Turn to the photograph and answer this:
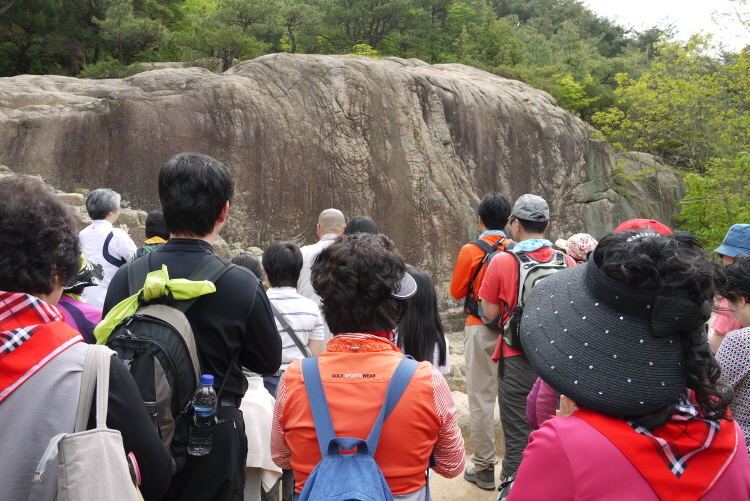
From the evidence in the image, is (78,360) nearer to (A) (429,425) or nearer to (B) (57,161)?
(A) (429,425)

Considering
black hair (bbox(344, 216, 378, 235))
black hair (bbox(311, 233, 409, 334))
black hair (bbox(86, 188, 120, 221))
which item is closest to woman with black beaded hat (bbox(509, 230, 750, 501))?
black hair (bbox(311, 233, 409, 334))

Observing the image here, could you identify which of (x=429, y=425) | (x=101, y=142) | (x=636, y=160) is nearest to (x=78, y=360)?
(x=429, y=425)

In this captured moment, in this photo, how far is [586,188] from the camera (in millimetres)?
13414

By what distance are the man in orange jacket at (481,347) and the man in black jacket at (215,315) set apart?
2284 millimetres

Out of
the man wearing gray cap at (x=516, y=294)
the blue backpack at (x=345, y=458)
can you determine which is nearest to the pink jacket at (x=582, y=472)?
the blue backpack at (x=345, y=458)

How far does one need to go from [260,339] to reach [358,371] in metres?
0.58

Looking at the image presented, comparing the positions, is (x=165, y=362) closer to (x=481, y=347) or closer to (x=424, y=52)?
(x=481, y=347)

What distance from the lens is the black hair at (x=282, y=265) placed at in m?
3.28

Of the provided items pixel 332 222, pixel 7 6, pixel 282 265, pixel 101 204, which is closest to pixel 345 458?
pixel 282 265

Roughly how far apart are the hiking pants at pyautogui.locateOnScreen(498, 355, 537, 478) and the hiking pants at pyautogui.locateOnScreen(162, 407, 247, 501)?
2.01 meters

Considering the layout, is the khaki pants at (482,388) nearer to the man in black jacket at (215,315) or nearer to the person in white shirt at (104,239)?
the man in black jacket at (215,315)

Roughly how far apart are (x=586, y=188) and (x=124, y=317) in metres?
13.3

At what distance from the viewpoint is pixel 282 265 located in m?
3.27

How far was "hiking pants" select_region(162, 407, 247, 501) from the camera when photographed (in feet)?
6.34
